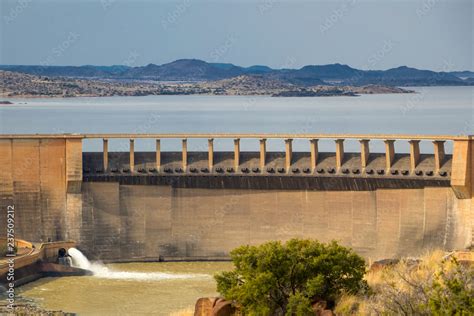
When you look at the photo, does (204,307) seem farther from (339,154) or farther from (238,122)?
(238,122)

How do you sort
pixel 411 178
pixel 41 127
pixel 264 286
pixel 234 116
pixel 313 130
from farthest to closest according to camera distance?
pixel 234 116 < pixel 41 127 < pixel 313 130 < pixel 411 178 < pixel 264 286

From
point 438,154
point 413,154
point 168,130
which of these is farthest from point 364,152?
point 168,130

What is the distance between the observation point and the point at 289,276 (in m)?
27.2

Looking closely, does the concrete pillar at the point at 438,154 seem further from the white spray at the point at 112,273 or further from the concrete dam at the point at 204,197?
the white spray at the point at 112,273

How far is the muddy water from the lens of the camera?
4381cm

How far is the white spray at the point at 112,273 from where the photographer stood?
49.4 m

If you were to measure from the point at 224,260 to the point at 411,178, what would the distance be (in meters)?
8.27

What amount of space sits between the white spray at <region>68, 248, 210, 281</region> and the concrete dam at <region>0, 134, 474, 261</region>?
2.23 ft

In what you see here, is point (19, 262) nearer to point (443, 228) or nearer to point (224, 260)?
point (224, 260)

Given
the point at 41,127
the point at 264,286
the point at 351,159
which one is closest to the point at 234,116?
the point at 41,127

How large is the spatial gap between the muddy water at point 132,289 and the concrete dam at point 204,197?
1.38 meters

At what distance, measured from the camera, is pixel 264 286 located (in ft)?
87.2

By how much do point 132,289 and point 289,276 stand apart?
20.7m

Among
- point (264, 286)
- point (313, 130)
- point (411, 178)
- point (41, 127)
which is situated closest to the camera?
point (264, 286)
